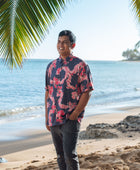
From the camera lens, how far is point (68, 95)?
2.57 m

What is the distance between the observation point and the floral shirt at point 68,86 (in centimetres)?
255

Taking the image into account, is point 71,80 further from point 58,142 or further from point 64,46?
point 58,142

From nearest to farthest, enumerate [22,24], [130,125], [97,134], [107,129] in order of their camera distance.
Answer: [22,24] < [97,134] < [107,129] < [130,125]

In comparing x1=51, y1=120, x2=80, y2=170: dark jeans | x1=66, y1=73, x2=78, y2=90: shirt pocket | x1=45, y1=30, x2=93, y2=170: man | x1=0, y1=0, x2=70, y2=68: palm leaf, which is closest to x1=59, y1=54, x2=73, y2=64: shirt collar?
x1=45, y1=30, x2=93, y2=170: man

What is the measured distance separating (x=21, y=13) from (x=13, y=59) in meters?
0.65

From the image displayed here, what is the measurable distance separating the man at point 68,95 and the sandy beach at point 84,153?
3.64ft

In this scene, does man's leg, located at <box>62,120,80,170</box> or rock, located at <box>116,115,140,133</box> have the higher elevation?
man's leg, located at <box>62,120,80,170</box>

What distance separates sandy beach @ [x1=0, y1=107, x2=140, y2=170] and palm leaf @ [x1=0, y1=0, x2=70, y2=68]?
5.30 ft

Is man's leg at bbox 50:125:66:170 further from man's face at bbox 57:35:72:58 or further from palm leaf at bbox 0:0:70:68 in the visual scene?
palm leaf at bbox 0:0:70:68

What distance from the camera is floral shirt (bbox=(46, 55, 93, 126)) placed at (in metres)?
2.55

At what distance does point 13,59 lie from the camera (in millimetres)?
4047

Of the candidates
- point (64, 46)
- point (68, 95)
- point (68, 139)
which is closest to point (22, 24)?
point (64, 46)

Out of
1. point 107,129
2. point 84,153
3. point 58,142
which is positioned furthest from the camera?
point 107,129

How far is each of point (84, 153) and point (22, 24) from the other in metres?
2.34
